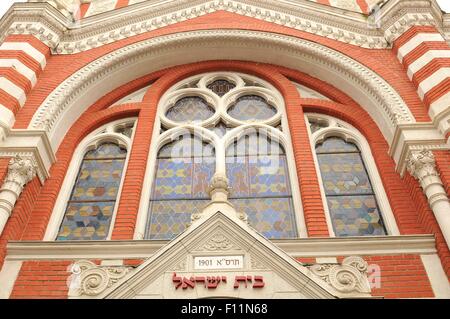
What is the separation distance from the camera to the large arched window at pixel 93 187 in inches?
322

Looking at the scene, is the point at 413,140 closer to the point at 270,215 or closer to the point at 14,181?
the point at 270,215

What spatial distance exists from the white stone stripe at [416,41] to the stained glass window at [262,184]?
10.0 feet

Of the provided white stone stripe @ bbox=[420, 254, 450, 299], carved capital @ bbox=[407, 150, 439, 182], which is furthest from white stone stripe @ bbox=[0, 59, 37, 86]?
white stone stripe @ bbox=[420, 254, 450, 299]

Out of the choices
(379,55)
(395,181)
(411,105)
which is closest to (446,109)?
(411,105)

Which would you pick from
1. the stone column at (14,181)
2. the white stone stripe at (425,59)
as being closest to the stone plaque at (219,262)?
the stone column at (14,181)

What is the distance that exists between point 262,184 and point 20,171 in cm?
394

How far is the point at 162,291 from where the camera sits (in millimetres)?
5305

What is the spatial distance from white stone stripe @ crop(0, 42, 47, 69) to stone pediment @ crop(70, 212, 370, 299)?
5967mm

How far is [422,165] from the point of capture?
7.62 m

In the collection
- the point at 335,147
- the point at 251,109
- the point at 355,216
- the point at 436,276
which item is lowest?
the point at 436,276

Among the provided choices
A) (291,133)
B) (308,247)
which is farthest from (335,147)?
(308,247)

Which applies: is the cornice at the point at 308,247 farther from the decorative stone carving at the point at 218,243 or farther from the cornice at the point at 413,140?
the cornice at the point at 413,140

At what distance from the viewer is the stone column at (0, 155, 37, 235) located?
23.7ft

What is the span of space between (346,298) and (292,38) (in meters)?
7.11
